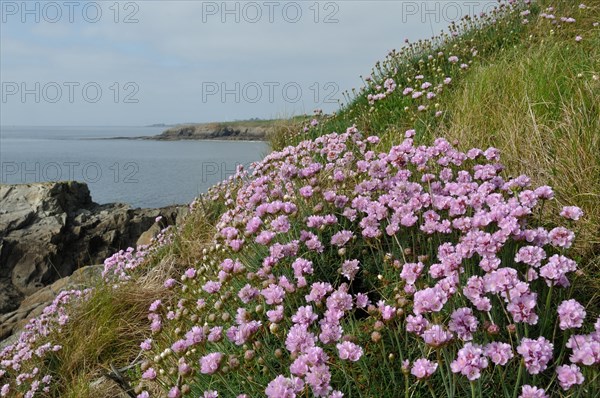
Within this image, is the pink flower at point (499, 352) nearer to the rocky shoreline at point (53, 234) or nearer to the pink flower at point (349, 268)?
the pink flower at point (349, 268)

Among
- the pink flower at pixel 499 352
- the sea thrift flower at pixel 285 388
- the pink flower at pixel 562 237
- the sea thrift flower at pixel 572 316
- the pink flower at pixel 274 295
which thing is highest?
the pink flower at pixel 562 237

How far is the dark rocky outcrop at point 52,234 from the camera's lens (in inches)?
324

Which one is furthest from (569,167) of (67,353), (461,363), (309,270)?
(67,353)

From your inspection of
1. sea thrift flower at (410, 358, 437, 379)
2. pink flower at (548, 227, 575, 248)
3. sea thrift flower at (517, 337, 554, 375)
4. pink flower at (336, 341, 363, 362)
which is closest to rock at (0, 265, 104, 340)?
pink flower at (336, 341, 363, 362)

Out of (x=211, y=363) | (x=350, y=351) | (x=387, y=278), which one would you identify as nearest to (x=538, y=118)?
(x=387, y=278)

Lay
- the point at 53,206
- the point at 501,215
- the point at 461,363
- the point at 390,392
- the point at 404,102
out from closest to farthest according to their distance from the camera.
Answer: the point at 461,363 → the point at 390,392 → the point at 501,215 → the point at 404,102 → the point at 53,206

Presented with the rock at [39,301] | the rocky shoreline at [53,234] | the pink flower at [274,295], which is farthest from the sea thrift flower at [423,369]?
the rocky shoreline at [53,234]

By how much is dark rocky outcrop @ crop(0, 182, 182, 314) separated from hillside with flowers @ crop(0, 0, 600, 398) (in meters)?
2.15

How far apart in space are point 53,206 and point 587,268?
834cm

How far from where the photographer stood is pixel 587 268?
3408 millimetres

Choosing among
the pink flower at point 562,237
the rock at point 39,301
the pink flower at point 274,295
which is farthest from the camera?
the rock at point 39,301

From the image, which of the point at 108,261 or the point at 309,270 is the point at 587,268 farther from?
the point at 108,261

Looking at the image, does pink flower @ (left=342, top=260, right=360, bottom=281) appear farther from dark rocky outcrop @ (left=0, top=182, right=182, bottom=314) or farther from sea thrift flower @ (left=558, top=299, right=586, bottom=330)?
dark rocky outcrop @ (left=0, top=182, right=182, bottom=314)

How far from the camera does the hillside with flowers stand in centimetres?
222
